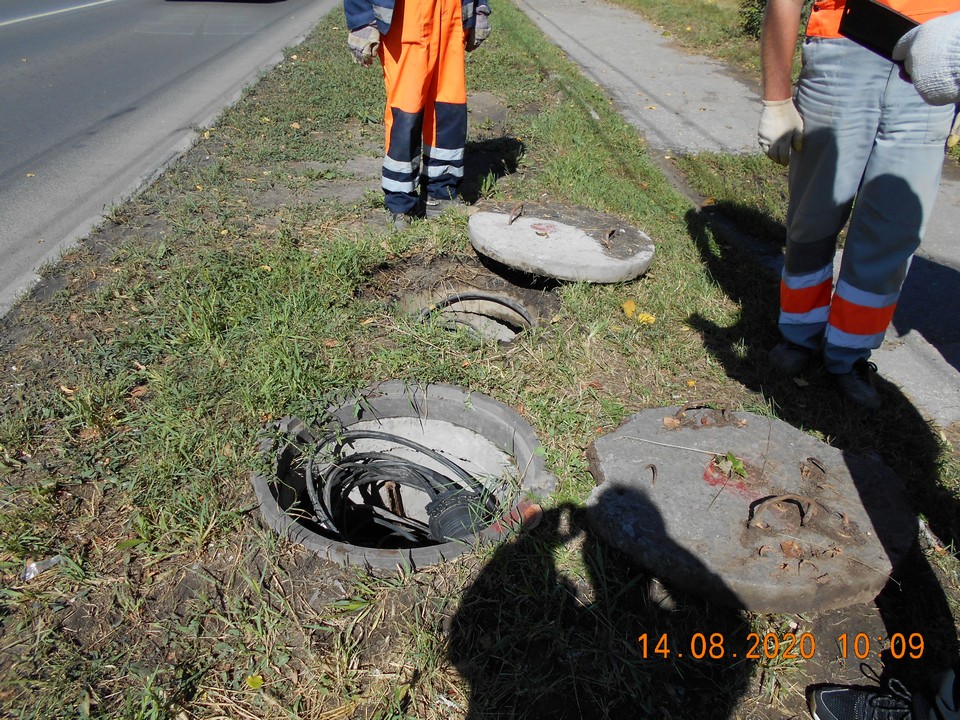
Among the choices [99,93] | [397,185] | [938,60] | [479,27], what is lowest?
[99,93]

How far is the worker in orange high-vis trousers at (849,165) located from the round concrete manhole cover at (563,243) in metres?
0.88

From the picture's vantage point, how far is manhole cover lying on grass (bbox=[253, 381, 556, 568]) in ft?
8.18

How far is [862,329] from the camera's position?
285 centimetres

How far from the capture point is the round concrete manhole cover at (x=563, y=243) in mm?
3527

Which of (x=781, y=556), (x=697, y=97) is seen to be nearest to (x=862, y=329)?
(x=781, y=556)

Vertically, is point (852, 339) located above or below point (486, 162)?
above

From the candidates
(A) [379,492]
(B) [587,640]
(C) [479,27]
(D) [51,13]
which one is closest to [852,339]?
(B) [587,640]

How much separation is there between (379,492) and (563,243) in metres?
1.74

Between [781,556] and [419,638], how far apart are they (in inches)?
45.8

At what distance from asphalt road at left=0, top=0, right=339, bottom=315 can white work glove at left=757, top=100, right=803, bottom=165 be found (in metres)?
3.89

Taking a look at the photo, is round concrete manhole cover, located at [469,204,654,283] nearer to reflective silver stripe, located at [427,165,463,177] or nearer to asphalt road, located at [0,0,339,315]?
reflective silver stripe, located at [427,165,463,177]

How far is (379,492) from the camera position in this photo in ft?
10.8

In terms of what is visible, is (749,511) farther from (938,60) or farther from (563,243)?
(563,243)

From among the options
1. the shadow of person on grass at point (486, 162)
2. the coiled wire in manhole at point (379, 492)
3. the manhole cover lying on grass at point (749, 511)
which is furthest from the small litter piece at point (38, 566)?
the shadow of person on grass at point (486, 162)
